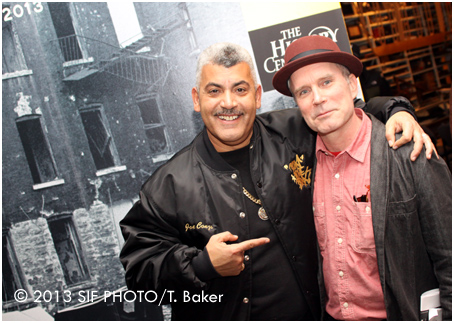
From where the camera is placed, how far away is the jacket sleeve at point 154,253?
1526 mm

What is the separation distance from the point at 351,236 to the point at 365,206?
0.14 meters

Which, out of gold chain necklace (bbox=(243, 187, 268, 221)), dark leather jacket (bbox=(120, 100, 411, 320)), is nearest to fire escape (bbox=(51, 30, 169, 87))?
dark leather jacket (bbox=(120, 100, 411, 320))

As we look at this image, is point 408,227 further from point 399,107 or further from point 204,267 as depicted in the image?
point 204,267

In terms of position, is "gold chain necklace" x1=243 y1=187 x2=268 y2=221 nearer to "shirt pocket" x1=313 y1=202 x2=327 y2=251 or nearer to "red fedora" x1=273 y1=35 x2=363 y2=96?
"shirt pocket" x1=313 y1=202 x2=327 y2=251

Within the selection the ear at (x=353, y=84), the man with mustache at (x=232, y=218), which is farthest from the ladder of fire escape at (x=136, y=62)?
the ear at (x=353, y=84)

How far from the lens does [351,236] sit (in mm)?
1438

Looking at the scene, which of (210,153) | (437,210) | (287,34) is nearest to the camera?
(437,210)

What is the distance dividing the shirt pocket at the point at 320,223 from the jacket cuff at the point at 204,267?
518 millimetres

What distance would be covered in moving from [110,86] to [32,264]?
4.68 feet

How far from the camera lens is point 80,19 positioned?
91.1 inches

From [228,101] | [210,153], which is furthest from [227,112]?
[210,153]

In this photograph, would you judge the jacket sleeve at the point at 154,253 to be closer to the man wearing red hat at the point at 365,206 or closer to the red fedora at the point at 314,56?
the man wearing red hat at the point at 365,206

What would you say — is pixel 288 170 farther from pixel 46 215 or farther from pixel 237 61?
pixel 46 215

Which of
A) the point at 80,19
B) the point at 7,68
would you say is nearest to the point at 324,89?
the point at 80,19
